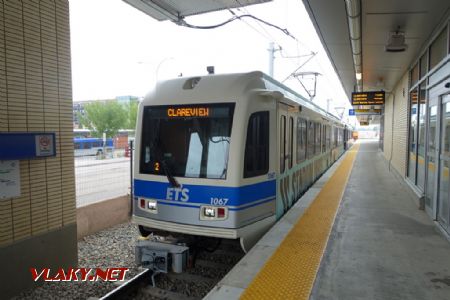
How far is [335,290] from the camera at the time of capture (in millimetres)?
3475

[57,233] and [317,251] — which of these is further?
[57,233]

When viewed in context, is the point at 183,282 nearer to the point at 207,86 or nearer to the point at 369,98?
the point at 207,86

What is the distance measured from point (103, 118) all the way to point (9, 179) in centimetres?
5330

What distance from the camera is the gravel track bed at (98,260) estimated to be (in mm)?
4711

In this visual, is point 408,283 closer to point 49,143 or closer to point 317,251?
point 317,251

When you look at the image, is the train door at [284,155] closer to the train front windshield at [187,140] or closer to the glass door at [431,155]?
the train front windshield at [187,140]

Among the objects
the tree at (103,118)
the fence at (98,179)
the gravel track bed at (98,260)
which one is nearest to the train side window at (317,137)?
the fence at (98,179)

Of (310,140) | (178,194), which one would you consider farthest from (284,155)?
(310,140)

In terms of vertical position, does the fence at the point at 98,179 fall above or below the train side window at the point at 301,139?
below

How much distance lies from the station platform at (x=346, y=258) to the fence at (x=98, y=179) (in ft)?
15.6

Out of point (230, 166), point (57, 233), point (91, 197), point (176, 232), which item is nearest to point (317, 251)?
point (230, 166)

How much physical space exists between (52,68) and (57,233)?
2.34 metres

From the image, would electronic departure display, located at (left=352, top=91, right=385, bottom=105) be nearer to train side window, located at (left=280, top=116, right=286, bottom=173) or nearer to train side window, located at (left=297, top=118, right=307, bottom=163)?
train side window, located at (left=297, top=118, right=307, bottom=163)

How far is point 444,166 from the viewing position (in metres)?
5.39
